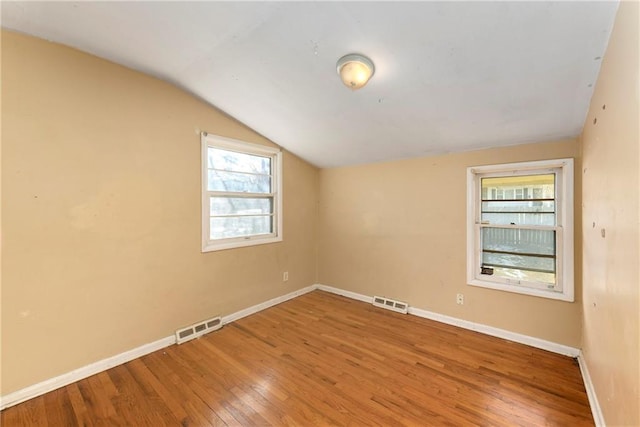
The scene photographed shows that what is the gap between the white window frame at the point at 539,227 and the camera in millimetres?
2238

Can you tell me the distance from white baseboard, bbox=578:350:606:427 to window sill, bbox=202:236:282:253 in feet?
9.93

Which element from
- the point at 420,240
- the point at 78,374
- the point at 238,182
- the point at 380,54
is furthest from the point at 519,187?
the point at 78,374

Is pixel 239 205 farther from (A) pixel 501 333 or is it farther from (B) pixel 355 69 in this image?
(A) pixel 501 333

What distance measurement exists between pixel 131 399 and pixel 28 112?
80.7 inches

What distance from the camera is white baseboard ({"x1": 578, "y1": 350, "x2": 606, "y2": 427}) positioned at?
1.47 m

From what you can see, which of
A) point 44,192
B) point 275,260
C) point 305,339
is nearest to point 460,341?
point 305,339

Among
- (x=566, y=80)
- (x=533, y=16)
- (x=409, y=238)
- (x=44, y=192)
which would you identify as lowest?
(x=409, y=238)

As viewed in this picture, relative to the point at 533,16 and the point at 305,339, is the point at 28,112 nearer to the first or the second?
the point at 305,339

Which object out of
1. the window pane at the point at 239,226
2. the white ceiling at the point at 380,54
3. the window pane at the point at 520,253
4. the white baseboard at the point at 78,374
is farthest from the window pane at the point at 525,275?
the white baseboard at the point at 78,374

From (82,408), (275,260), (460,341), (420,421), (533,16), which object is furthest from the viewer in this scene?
(275,260)

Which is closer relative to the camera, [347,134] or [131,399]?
[131,399]

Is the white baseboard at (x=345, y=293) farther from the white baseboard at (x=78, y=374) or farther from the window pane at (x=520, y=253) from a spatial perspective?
the white baseboard at (x=78, y=374)

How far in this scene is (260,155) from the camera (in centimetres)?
329

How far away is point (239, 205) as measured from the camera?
310cm
